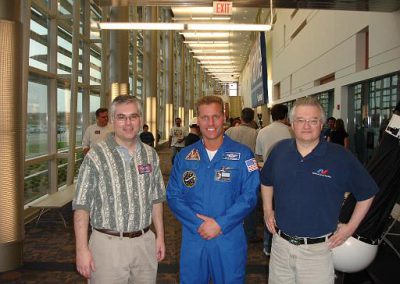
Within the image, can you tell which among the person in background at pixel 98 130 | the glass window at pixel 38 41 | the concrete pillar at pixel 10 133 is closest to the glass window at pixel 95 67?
the glass window at pixel 38 41

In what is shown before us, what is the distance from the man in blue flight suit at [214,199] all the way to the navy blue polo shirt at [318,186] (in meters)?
0.22

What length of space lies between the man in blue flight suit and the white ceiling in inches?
323

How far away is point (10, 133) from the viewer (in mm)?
3270

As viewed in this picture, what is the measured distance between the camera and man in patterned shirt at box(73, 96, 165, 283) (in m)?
1.79

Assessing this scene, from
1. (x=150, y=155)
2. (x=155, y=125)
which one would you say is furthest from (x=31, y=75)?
(x=155, y=125)

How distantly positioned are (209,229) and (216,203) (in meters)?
0.15

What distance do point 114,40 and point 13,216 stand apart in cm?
568

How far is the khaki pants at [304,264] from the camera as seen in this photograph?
1867 millimetres

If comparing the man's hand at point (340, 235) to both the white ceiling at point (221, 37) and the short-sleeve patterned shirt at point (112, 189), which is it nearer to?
the short-sleeve patterned shirt at point (112, 189)

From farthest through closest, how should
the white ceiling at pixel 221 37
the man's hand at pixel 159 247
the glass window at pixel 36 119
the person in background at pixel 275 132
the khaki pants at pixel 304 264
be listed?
the white ceiling at pixel 221 37 < the glass window at pixel 36 119 < the person in background at pixel 275 132 < the man's hand at pixel 159 247 < the khaki pants at pixel 304 264

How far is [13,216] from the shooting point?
336 cm

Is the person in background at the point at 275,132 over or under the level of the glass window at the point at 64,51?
under

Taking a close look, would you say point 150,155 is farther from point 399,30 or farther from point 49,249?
point 399,30

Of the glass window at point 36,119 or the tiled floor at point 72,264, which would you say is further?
the glass window at point 36,119
